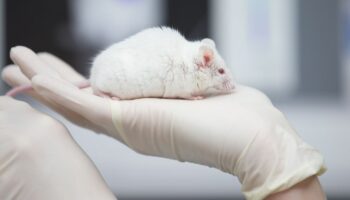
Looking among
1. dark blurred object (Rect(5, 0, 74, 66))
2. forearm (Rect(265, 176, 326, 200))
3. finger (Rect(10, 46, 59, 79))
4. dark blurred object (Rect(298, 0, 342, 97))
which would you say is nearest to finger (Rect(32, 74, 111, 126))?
finger (Rect(10, 46, 59, 79))

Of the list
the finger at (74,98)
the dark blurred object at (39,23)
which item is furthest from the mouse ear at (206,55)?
the dark blurred object at (39,23)

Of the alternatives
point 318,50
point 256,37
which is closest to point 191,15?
point 256,37

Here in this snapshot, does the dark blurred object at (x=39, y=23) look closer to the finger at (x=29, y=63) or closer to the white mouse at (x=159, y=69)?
the finger at (x=29, y=63)

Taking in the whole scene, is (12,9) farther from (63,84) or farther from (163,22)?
(63,84)

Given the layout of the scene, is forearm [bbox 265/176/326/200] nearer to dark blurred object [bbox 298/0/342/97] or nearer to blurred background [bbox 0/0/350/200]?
blurred background [bbox 0/0/350/200]

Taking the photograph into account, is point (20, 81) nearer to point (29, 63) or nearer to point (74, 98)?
point (29, 63)

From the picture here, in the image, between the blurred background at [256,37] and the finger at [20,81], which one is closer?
the finger at [20,81]
